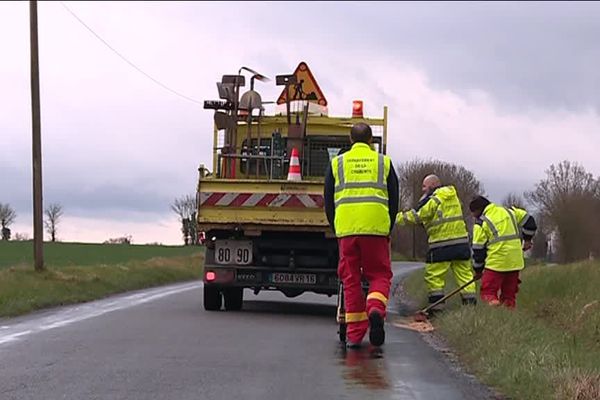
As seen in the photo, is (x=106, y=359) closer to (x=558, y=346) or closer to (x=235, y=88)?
(x=558, y=346)

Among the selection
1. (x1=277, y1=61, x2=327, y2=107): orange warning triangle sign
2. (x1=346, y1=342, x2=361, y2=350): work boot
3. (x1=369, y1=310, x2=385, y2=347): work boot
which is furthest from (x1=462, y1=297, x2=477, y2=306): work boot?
(x1=277, y1=61, x2=327, y2=107): orange warning triangle sign

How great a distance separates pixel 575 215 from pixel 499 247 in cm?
2368

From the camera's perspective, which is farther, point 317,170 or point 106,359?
point 317,170

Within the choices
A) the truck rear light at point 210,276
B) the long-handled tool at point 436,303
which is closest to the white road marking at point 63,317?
the truck rear light at point 210,276

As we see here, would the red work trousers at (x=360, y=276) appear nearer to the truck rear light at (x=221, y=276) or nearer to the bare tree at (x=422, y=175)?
the truck rear light at (x=221, y=276)

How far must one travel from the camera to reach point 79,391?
22.8 ft

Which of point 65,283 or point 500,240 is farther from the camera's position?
point 65,283

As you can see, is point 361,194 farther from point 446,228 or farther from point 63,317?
point 63,317

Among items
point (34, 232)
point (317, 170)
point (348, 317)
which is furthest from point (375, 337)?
point (34, 232)

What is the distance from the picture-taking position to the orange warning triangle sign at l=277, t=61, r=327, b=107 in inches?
614

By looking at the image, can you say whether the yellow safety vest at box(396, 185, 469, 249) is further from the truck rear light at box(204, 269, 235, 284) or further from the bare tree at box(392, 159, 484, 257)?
the bare tree at box(392, 159, 484, 257)

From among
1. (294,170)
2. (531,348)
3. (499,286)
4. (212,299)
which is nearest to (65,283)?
(212,299)

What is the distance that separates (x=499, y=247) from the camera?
12109 millimetres

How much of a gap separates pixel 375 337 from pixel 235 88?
6961 mm
